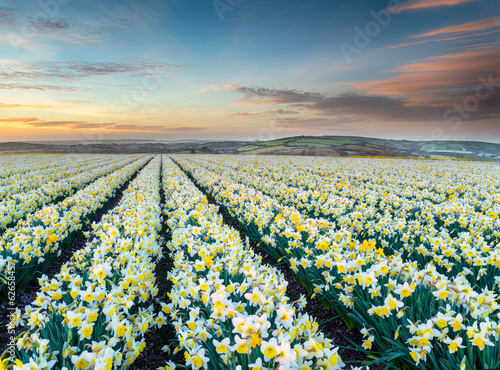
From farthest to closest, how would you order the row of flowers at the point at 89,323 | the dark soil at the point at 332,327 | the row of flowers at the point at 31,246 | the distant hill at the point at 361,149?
the distant hill at the point at 361,149 → the row of flowers at the point at 31,246 → the dark soil at the point at 332,327 → the row of flowers at the point at 89,323

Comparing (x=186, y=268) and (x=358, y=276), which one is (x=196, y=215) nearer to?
(x=186, y=268)

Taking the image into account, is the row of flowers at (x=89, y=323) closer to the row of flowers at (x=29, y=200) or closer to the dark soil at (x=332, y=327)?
the dark soil at (x=332, y=327)

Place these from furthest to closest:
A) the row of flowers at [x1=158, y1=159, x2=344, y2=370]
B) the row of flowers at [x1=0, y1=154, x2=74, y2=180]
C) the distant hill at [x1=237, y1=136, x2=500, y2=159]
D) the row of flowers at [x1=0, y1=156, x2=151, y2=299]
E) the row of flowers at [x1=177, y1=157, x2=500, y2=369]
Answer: the distant hill at [x1=237, y1=136, x2=500, y2=159], the row of flowers at [x1=0, y1=154, x2=74, y2=180], the row of flowers at [x1=0, y1=156, x2=151, y2=299], the row of flowers at [x1=177, y1=157, x2=500, y2=369], the row of flowers at [x1=158, y1=159, x2=344, y2=370]

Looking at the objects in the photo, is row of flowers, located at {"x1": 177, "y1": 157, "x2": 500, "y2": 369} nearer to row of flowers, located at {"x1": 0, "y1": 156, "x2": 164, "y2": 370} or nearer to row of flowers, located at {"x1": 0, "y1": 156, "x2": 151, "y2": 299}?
row of flowers, located at {"x1": 0, "y1": 156, "x2": 164, "y2": 370}

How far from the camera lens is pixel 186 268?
3729 millimetres

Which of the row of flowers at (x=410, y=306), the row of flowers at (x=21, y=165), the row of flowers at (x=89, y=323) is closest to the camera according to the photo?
the row of flowers at (x=89, y=323)

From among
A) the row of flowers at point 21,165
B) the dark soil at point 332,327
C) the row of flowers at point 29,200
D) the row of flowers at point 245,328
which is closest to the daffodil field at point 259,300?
the row of flowers at point 245,328

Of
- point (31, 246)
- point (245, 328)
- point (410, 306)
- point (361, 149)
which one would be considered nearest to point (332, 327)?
point (410, 306)

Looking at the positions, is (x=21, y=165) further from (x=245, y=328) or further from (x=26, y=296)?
(x=245, y=328)

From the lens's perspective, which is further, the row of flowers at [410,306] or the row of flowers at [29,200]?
the row of flowers at [29,200]

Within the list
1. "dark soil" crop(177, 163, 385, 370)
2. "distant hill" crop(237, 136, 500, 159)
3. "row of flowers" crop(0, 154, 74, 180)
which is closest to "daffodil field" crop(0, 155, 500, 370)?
"dark soil" crop(177, 163, 385, 370)

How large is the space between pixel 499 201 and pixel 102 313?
10358 millimetres

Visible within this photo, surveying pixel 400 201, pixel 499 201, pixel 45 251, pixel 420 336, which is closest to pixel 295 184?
pixel 400 201

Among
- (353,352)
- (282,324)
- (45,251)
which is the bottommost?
(353,352)
